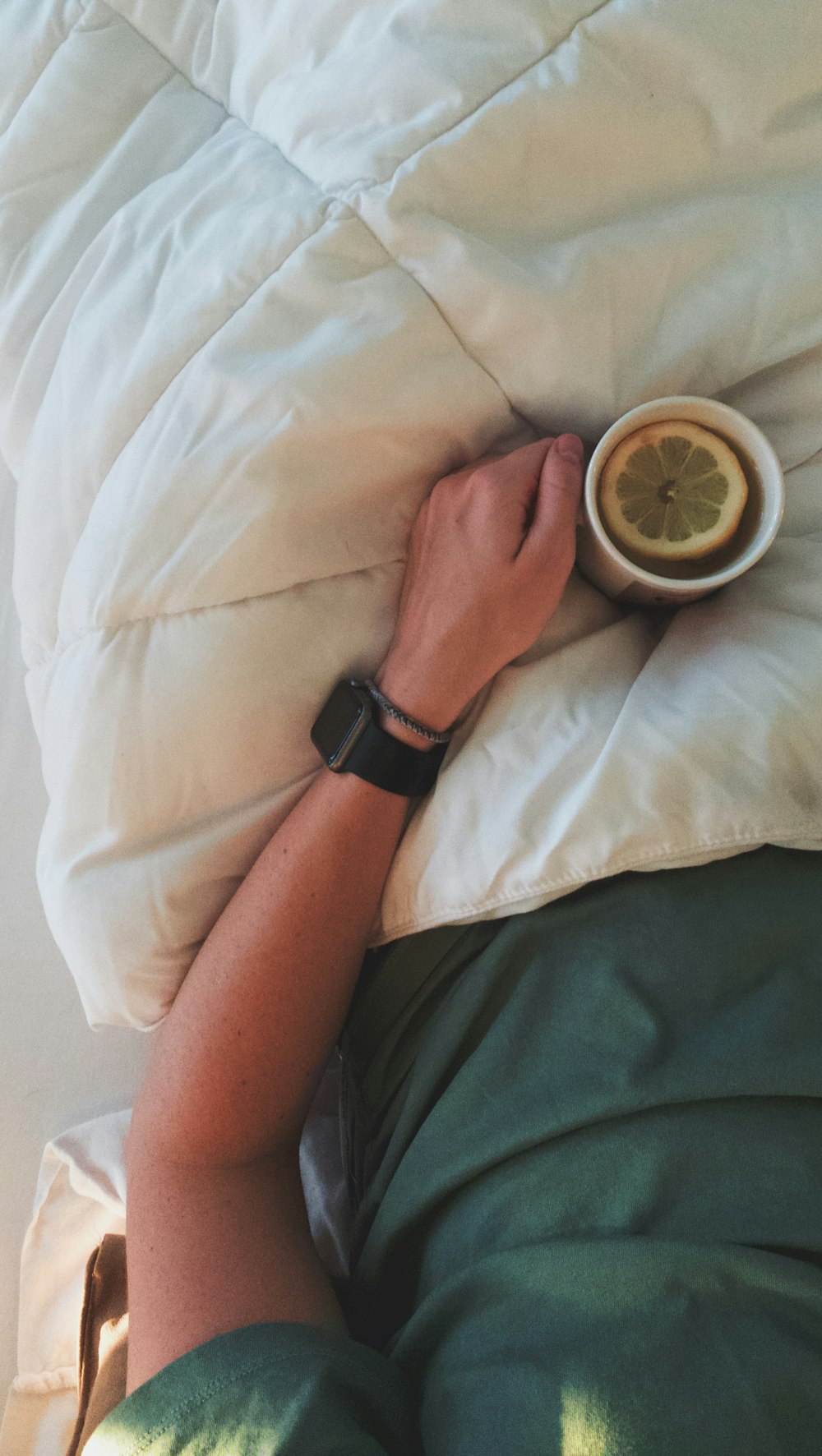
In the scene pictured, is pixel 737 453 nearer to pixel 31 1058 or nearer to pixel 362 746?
pixel 362 746

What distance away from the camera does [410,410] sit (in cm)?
65

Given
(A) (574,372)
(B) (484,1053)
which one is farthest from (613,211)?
(B) (484,1053)

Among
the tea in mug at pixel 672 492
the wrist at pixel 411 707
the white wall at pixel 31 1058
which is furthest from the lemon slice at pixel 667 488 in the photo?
the white wall at pixel 31 1058

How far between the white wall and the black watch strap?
1.38 feet

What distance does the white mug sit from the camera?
61 cm

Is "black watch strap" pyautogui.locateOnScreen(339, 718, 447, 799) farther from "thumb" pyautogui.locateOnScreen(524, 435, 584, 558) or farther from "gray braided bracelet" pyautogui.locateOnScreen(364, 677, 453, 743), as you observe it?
"thumb" pyautogui.locateOnScreen(524, 435, 584, 558)

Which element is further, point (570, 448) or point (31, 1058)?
point (31, 1058)

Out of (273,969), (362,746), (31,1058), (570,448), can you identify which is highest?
(570,448)

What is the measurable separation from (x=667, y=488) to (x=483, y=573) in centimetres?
14

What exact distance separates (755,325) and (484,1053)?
0.55 m

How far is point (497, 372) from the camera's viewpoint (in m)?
0.67

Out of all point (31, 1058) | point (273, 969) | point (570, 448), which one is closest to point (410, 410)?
point (570, 448)

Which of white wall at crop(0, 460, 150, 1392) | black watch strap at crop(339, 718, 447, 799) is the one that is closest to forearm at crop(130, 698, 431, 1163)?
black watch strap at crop(339, 718, 447, 799)

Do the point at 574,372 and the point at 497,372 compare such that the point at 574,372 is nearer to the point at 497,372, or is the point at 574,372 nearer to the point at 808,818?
the point at 497,372
